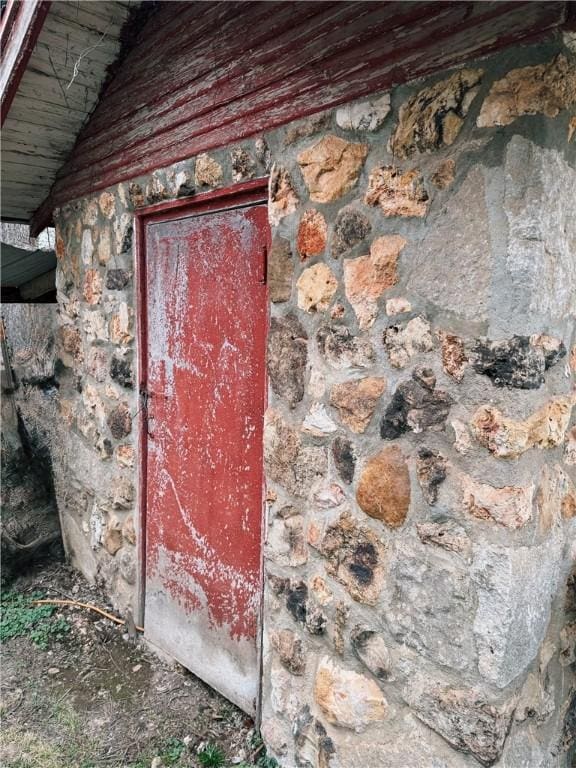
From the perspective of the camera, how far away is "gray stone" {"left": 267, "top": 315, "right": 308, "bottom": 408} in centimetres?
188

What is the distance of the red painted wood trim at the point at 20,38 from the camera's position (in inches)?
85.1

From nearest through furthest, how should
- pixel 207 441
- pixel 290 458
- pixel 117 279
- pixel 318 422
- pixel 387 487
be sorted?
pixel 387 487 < pixel 318 422 < pixel 290 458 < pixel 207 441 < pixel 117 279

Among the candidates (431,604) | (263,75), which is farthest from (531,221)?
(263,75)

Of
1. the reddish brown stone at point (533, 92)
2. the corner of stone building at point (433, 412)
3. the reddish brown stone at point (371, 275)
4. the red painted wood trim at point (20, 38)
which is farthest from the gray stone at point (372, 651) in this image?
the red painted wood trim at point (20, 38)

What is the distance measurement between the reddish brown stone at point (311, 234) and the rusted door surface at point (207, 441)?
0.29m

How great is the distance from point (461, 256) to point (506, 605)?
0.89 m

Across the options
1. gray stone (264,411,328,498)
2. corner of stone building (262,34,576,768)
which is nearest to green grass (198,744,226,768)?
corner of stone building (262,34,576,768)

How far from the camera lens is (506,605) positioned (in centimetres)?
141

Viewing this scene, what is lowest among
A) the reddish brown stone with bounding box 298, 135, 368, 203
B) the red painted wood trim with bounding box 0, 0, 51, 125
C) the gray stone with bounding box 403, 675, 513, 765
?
the gray stone with bounding box 403, 675, 513, 765

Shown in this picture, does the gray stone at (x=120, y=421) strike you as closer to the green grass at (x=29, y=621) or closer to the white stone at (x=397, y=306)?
the green grass at (x=29, y=621)

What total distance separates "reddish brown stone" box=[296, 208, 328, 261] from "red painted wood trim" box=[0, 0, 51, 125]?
4.46 ft

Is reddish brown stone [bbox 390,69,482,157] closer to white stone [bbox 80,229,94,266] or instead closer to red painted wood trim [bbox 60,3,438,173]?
red painted wood trim [bbox 60,3,438,173]

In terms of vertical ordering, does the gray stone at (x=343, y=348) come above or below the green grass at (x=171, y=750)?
above

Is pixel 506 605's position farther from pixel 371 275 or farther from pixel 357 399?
pixel 371 275
